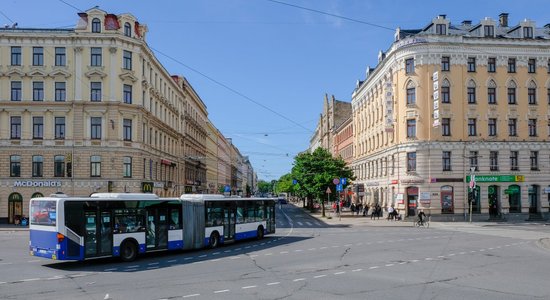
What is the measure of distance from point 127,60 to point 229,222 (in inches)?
983

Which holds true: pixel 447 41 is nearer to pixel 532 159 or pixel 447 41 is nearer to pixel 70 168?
pixel 532 159

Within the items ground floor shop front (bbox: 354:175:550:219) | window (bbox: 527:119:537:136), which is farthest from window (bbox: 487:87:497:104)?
ground floor shop front (bbox: 354:175:550:219)

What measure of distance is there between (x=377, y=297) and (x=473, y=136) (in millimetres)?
41954

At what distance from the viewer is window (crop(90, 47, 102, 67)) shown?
4688 cm

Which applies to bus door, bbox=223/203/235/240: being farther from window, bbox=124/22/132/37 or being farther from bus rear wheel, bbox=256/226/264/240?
window, bbox=124/22/132/37

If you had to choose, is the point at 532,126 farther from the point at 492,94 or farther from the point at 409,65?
the point at 409,65

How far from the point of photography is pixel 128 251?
21938 mm

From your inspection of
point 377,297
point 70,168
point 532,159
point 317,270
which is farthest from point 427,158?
point 377,297

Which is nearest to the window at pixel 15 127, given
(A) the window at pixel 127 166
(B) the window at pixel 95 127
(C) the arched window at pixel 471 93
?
(B) the window at pixel 95 127

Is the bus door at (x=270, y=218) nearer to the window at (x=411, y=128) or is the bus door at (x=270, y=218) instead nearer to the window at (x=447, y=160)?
the window at (x=411, y=128)

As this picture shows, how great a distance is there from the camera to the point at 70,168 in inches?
1767

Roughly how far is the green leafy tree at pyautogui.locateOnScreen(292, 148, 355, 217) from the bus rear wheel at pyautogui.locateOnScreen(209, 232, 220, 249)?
3333cm

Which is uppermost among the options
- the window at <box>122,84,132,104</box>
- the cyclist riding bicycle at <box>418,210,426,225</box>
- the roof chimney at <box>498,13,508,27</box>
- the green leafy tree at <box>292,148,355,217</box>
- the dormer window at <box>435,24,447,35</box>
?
the roof chimney at <box>498,13,508,27</box>

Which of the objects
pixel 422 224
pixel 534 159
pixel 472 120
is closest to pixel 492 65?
pixel 472 120
